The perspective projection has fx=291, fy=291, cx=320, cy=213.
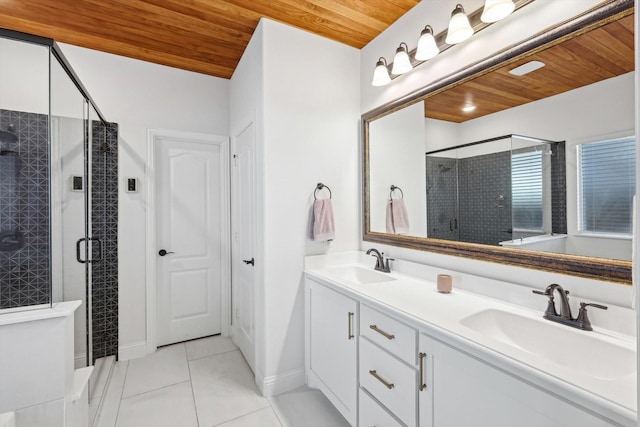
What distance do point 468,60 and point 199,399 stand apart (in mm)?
2728

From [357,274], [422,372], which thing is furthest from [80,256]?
[422,372]

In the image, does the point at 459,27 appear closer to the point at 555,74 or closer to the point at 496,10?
the point at 496,10

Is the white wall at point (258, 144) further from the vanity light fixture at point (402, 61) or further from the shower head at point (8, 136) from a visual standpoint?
the shower head at point (8, 136)

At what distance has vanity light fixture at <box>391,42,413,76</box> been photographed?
6.18 feet

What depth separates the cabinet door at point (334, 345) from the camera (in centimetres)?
162

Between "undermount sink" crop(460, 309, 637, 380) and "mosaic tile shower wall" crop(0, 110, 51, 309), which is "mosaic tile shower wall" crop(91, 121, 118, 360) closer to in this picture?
"mosaic tile shower wall" crop(0, 110, 51, 309)

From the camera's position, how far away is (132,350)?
8.46 ft

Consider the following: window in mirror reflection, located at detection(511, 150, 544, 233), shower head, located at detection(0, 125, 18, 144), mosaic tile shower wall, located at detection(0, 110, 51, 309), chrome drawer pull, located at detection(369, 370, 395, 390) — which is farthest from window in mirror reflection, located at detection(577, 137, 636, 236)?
shower head, located at detection(0, 125, 18, 144)

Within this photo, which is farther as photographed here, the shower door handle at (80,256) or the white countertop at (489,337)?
the shower door handle at (80,256)

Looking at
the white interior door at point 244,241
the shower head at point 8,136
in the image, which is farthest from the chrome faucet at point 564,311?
the shower head at point 8,136

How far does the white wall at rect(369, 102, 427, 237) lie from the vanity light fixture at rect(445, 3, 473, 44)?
429mm

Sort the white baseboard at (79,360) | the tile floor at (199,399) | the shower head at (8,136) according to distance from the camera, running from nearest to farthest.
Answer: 1. the shower head at (8,136)
2. the white baseboard at (79,360)
3. the tile floor at (199,399)

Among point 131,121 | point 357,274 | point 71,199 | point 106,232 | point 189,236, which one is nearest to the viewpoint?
point 71,199

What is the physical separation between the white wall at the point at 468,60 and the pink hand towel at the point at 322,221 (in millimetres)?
418
